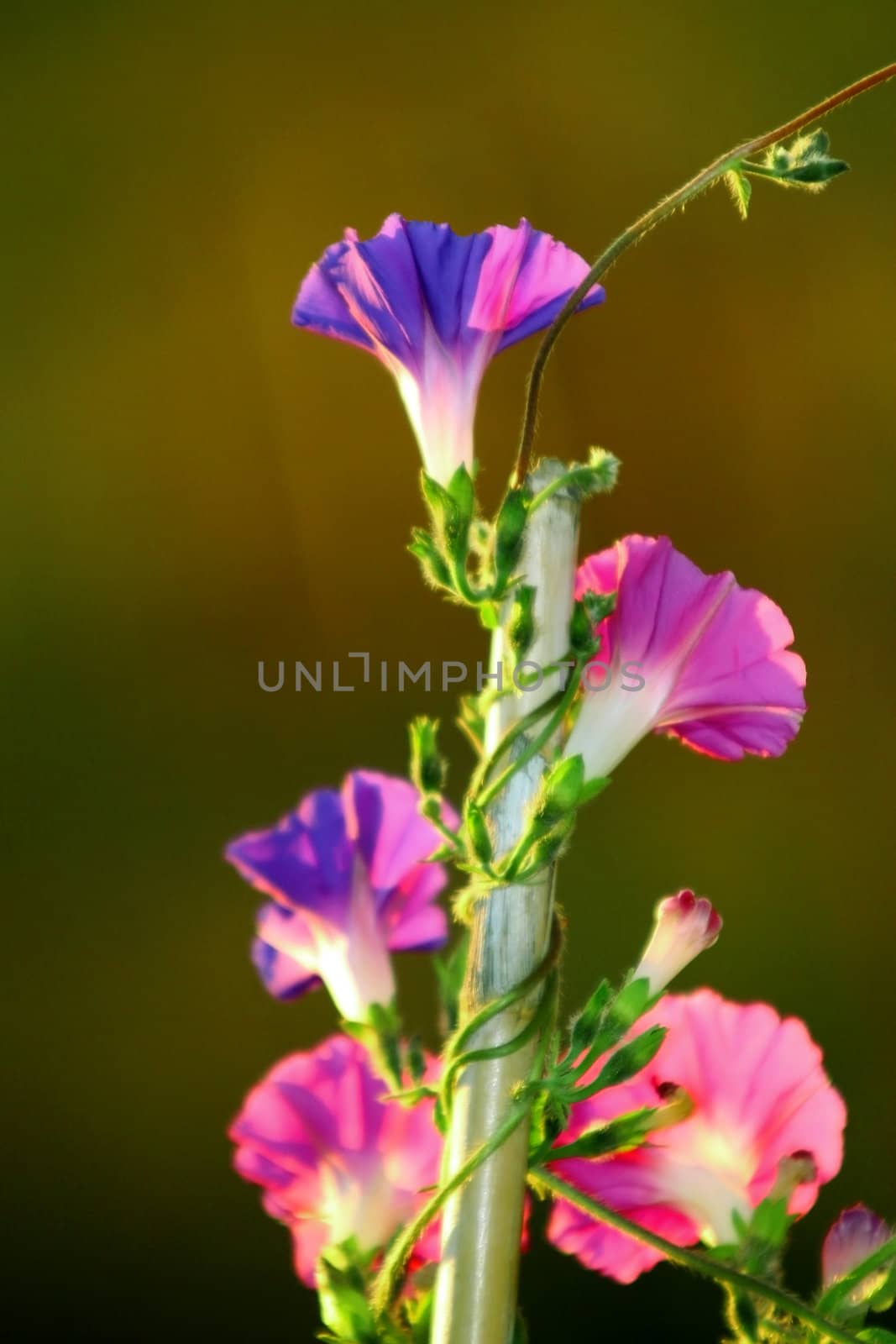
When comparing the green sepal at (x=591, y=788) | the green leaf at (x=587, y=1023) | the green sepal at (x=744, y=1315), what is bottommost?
the green sepal at (x=744, y=1315)

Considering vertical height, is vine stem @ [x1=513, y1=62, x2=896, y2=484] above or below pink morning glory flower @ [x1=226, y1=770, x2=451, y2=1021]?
above

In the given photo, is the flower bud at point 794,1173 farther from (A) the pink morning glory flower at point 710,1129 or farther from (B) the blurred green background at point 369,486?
(B) the blurred green background at point 369,486

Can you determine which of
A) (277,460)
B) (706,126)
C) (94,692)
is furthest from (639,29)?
(94,692)

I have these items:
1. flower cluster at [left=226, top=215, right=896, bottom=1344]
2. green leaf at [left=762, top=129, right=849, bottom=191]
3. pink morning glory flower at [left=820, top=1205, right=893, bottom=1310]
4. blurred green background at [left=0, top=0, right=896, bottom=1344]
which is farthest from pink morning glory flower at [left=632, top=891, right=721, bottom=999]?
blurred green background at [left=0, top=0, right=896, bottom=1344]

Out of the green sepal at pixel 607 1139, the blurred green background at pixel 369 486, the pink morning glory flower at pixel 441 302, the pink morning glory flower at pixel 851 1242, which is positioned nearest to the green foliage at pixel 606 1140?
the green sepal at pixel 607 1139

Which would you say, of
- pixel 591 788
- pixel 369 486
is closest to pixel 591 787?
pixel 591 788

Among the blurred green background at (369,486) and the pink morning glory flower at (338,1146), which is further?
the blurred green background at (369,486)

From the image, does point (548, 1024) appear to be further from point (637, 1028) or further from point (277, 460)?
point (277, 460)

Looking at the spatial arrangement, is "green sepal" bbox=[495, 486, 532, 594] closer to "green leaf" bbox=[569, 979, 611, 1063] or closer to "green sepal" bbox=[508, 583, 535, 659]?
"green sepal" bbox=[508, 583, 535, 659]
